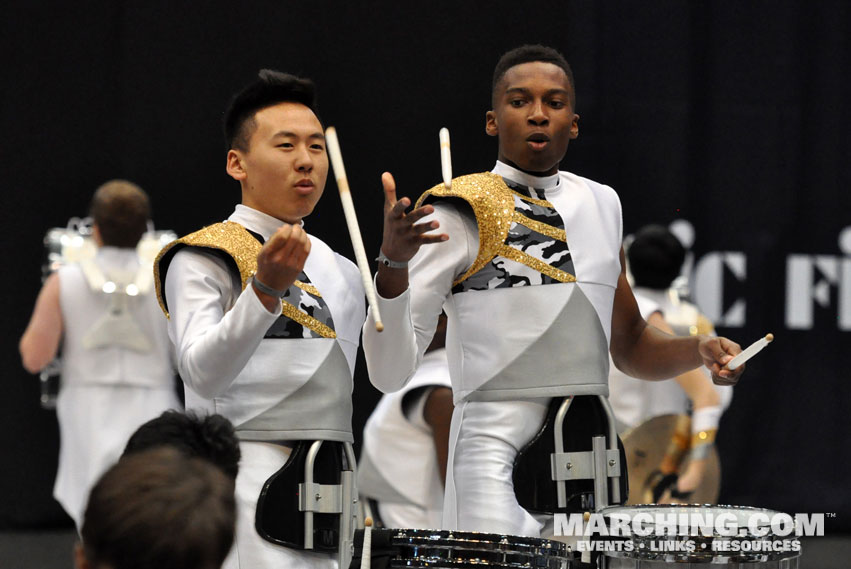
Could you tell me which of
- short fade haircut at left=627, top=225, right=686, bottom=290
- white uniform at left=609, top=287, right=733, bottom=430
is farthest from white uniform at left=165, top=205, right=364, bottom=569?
short fade haircut at left=627, top=225, right=686, bottom=290

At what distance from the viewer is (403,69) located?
630 cm

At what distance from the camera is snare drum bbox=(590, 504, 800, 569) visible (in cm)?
214

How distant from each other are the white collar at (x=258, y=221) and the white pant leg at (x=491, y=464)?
52cm

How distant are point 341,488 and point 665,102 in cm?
458

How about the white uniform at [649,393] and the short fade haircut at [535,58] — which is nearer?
the short fade haircut at [535,58]

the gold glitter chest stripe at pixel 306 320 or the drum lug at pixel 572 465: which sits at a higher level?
the gold glitter chest stripe at pixel 306 320

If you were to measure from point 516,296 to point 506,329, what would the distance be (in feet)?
0.22

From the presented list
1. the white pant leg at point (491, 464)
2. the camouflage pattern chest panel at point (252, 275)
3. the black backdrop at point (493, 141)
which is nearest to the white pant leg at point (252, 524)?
the camouflage pattern chest panel at point (252, 275)

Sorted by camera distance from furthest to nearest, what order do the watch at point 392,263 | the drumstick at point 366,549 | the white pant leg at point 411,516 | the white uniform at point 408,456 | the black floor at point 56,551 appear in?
the black floor at point 56,551 < the white pant leg at point 411,516 < the white uniform at point 408,456 < the watch at point 392,263 < the drumstick at point 366,549

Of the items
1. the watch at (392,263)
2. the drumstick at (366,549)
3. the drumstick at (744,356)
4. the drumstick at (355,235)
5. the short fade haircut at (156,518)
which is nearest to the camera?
the short fade haircut at (156,518)

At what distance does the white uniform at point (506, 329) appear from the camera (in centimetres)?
266

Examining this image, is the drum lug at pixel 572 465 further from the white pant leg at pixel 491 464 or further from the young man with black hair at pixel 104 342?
the young man with black hair at pixel 104 342

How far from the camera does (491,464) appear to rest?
265 centimetres

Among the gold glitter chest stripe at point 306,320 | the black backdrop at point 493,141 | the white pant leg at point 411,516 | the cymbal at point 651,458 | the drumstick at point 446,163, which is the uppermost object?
the black backdrop at point 493,141
